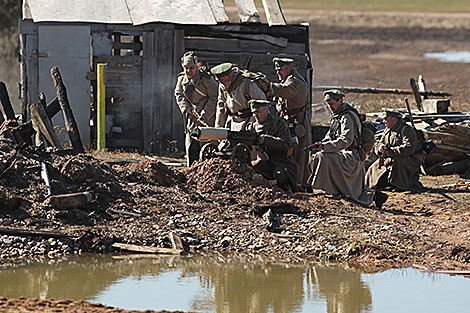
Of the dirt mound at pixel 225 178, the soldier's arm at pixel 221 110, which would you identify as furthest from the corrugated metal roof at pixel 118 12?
the dirt mound at pixel 225 178

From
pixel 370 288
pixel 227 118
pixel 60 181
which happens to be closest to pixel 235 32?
pixel 227 118

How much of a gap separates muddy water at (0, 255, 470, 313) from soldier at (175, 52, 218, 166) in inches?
189

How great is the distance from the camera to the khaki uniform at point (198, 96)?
583 inches

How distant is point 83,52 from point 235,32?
2.99 m

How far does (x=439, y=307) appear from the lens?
8.50m

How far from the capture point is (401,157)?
577 inches

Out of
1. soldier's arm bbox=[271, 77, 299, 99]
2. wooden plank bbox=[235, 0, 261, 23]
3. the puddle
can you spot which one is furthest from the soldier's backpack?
the puddle

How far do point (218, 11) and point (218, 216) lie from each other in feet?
27.4

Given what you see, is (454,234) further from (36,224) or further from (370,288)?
(36,224)

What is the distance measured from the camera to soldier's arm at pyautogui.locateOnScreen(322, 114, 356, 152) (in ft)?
41.3

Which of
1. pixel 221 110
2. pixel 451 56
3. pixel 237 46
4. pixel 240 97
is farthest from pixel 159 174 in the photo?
pixel 451 56

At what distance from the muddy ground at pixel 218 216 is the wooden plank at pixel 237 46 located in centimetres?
516

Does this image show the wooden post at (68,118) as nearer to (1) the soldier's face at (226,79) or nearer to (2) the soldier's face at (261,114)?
(1) the soldier's face at (226,79)

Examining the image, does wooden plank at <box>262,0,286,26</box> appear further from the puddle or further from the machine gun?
the puddle
